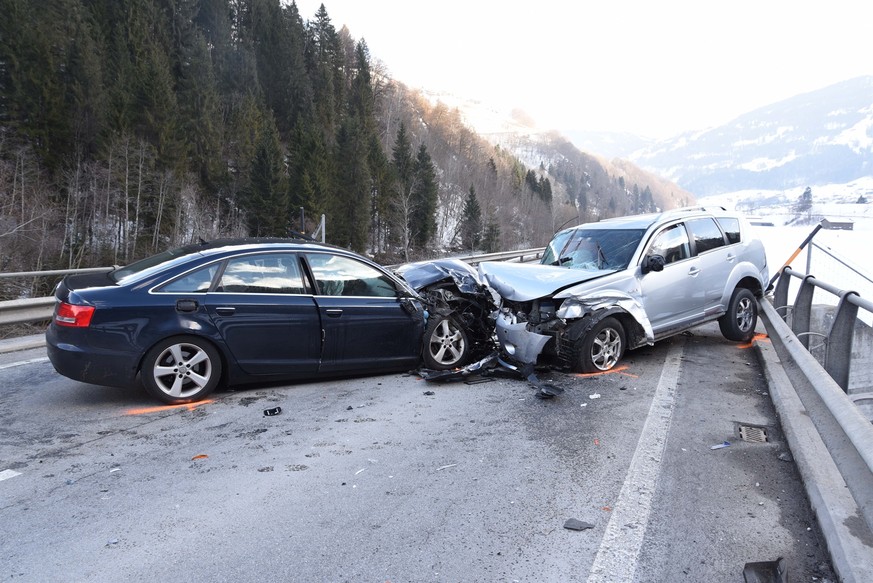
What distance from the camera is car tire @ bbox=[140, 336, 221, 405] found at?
16.2 ft

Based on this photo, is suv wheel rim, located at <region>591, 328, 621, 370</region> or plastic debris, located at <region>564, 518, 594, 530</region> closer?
plastic debris, located at <region>564, 518, 594, 530</region>

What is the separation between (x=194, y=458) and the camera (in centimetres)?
396

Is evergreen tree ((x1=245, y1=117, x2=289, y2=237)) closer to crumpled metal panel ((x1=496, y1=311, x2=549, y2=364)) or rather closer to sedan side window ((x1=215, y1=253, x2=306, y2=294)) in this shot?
crumpled metal panel ((x1=496, y1=311, x2=549, y2=364))

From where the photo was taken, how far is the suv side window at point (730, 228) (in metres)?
8.20

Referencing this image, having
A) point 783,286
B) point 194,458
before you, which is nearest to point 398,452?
point 194,458

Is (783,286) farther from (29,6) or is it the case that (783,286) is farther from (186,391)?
(29,6)

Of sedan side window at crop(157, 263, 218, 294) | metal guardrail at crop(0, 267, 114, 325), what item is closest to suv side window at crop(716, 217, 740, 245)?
sedan side window at crop(157, 263, 218, 294)

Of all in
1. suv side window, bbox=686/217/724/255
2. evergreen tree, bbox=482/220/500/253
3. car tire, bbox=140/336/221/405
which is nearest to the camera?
car tire, bbox=140/336/221/405

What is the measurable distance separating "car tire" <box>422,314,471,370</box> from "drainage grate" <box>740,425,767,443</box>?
3.09 m

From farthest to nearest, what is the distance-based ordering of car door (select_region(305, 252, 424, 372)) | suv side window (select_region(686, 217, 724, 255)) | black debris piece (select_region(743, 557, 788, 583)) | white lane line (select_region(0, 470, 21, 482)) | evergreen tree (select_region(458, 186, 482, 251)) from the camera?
evergreen tree (select_region(458, 186, 482, 251)), suv side window (select_region(686, 217, 724, 255)), car door (select_region(305, 252, 424, 372)), white lane line (select_region(0, 470, 21, 482)), black debris piece (select_region(743, 557, 788, 583))

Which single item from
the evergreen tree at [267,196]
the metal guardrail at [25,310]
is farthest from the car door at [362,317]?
the evergreen tree at [267,196]

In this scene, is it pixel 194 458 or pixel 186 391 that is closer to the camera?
pixel 194 458

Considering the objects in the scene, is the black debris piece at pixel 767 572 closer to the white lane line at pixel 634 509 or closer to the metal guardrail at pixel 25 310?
the white lane line at pixel 634 509

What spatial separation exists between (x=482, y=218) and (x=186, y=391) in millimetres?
76693
